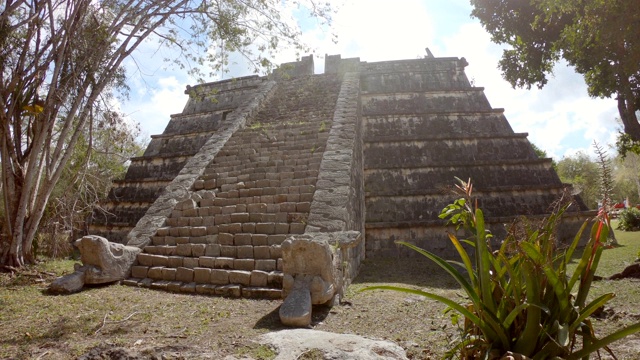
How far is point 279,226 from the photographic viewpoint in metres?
6.46

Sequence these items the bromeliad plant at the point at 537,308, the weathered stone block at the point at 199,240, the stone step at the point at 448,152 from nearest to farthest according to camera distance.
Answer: the bromeliad plant at the point at 537,308 < the weathered stone block at the point at 199,240 < the stone step at the point at 448,152

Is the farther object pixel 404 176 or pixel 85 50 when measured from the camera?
pixel 404 176

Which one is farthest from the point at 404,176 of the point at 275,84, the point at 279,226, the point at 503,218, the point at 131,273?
the point at 275,84

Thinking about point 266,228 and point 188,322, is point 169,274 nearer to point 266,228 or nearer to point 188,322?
point 266,228

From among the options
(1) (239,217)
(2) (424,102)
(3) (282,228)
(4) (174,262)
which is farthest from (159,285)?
(2) (424,102)

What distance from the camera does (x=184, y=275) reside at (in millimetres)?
5852

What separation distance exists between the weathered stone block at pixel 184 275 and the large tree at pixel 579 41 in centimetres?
687

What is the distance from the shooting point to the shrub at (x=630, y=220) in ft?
48.8

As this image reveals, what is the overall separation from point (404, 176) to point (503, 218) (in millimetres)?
A: 2295

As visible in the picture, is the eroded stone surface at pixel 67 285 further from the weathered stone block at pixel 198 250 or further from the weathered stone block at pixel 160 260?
the weathered stone block at pixel 198 250

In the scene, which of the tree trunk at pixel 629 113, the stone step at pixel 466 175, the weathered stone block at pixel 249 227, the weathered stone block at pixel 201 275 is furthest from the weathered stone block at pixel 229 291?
the tree trunk at pixel 629 113

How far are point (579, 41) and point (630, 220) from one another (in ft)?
39.4

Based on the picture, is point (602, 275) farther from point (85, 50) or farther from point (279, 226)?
point (85, 50)

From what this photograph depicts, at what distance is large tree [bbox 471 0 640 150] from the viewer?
19.2 ft
